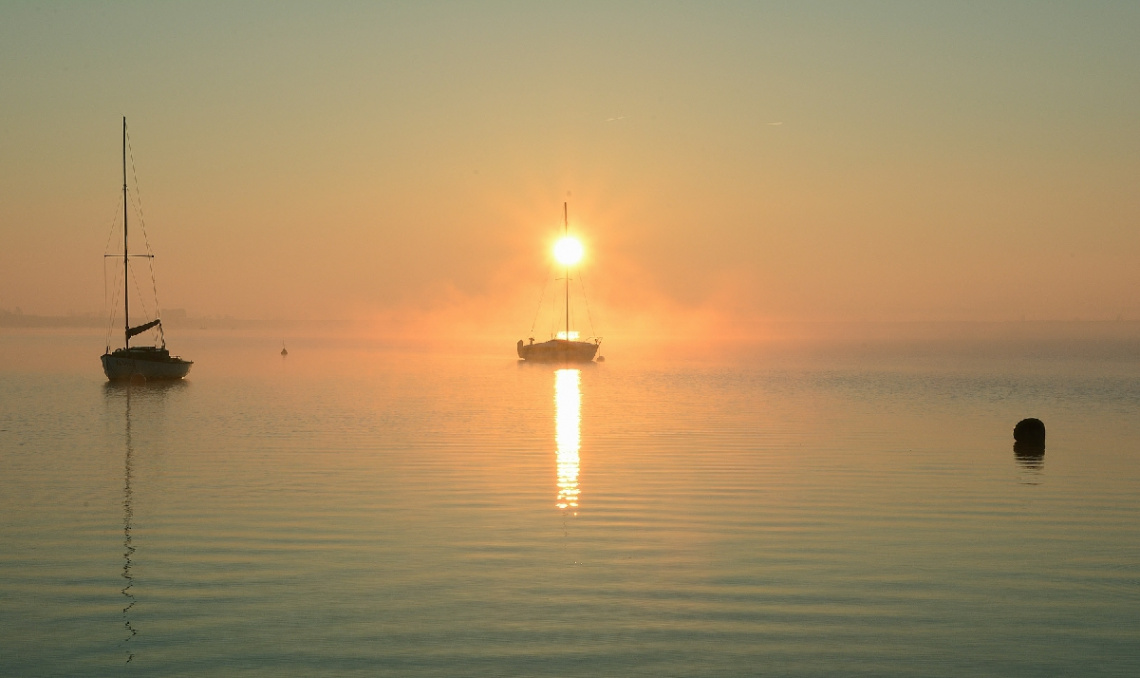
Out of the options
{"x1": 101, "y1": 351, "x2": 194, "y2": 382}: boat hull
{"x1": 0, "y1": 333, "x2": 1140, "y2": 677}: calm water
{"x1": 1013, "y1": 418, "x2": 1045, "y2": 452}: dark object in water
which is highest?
{"x1": 101, "y1": 351, "x2": 194, "y2": 382}: boat hull

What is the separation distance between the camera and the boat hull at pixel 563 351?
144m

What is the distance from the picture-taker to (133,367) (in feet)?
286

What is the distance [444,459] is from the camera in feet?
121

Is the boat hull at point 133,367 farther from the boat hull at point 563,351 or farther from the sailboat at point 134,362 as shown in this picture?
the boat hull at point 563,351

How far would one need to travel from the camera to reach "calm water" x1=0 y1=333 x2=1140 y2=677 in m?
14.4

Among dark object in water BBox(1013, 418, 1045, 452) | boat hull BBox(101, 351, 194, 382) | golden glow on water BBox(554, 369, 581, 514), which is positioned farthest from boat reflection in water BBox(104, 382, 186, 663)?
dark object in water BBox(1013, 418, 1045, 452)

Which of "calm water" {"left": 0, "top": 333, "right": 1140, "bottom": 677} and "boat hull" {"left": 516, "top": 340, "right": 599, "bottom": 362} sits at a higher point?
"boat hull" {"left": 516, "top": 340, "right": 599, "bottom": 362}

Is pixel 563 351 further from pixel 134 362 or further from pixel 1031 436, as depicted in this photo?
pixel 1031 436

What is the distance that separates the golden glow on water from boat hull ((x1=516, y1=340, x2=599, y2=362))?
168ft

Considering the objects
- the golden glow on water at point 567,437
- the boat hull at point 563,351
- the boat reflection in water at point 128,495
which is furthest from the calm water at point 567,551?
the boat hull at point 563,351

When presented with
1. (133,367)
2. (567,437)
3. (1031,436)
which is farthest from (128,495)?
(133,367)

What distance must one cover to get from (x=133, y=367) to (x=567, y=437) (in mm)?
54695

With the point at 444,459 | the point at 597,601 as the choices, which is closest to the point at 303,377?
the point at 444,459

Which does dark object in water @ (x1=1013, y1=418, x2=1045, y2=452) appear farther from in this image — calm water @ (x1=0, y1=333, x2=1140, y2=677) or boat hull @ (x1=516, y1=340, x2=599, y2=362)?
boat hull @ (x1=516, y1=340, x2=599, y2=362)
